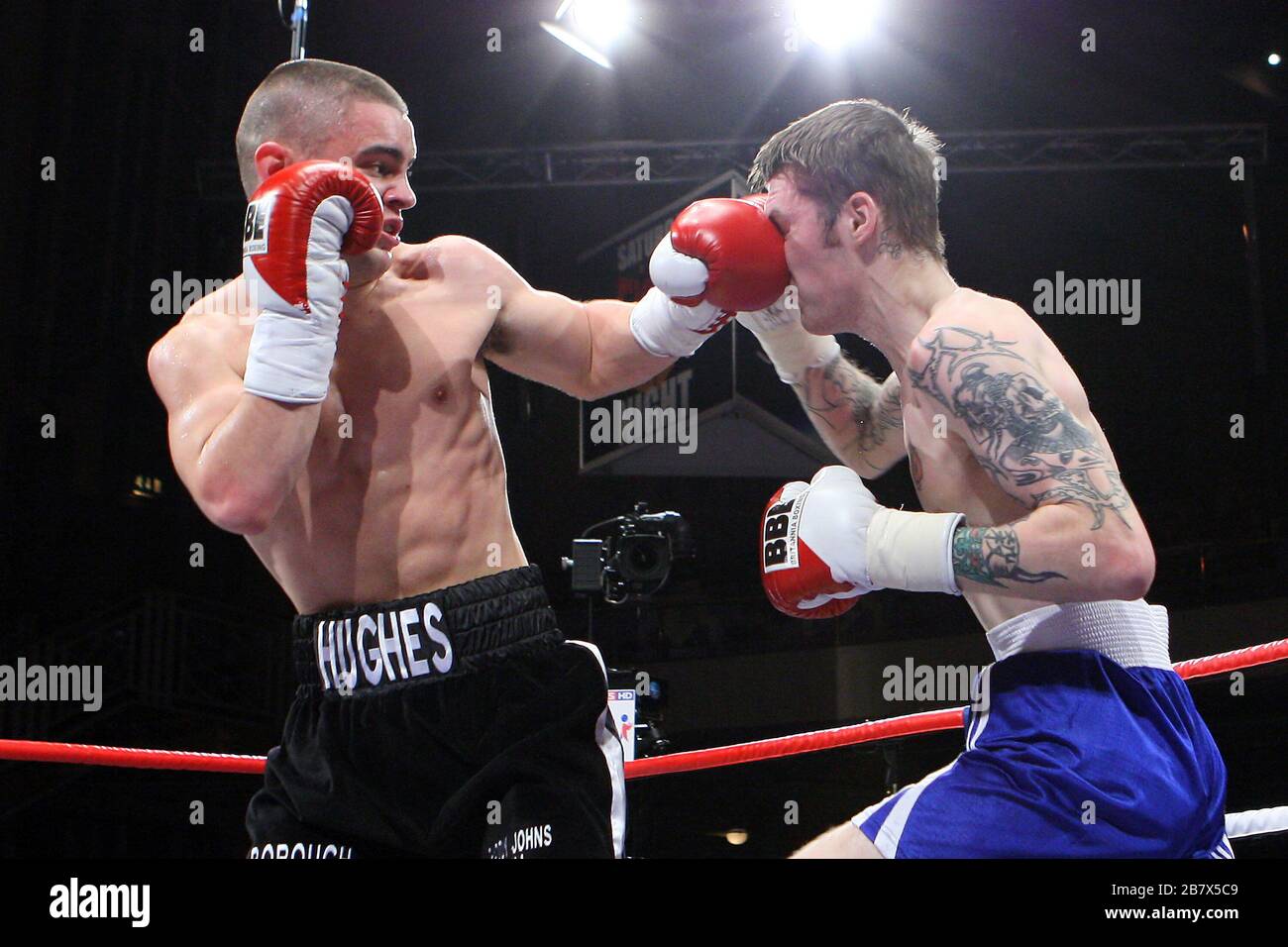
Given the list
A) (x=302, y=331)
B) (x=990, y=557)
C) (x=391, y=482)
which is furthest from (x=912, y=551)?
(x=302, y=331)

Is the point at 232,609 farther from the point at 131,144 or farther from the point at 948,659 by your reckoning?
the point at 948,659

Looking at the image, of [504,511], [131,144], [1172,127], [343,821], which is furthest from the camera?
[131,144]

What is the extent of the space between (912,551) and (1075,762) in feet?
1.10

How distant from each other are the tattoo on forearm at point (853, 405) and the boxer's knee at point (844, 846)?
73cm

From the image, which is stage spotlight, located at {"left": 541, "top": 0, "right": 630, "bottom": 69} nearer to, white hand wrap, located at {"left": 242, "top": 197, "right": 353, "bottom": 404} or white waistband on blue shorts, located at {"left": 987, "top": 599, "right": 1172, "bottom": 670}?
white hand wrap, located at {"left": 242, "top": 197, "right": 353, "bottom": 404}

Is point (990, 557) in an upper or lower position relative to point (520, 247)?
lower

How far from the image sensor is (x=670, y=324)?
1947 mm

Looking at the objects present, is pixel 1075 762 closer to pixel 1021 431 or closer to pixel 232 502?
pixel 1021 431

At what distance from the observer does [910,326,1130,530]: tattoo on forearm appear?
1.44 m

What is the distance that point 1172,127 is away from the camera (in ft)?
17.1

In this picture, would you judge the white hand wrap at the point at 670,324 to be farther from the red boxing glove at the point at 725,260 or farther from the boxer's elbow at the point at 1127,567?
the boxer's elbow at the point at 1127,567

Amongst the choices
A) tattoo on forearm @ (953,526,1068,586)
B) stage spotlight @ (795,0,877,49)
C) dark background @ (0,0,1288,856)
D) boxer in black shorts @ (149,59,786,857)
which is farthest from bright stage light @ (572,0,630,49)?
tattoo on forearm @ (953,526,1068,586)

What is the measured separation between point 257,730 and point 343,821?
5.00m
